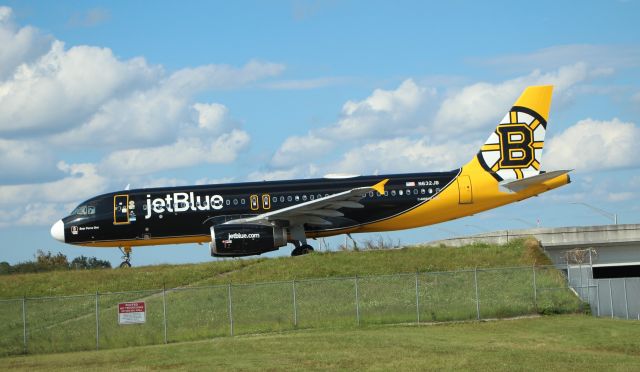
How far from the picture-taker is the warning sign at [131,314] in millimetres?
29500

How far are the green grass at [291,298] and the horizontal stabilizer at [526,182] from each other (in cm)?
248

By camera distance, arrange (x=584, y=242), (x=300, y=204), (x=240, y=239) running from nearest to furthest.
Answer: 1. (x=240, y=239)
2. (x=300, y=204)
3. (x=584, y=242)

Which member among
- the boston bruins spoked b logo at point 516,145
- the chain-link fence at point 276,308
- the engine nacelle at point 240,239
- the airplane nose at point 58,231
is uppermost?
the boston bruins spoked b logo at point 516,145

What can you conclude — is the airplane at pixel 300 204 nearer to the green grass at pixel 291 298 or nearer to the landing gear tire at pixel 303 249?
the landing gear tire at pixel 303 249

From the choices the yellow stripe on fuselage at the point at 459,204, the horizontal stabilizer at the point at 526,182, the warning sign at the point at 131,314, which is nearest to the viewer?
the warning sign at the point at 131,314

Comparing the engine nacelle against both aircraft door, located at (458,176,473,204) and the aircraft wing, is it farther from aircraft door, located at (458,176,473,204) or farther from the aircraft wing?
aircraft door, located at (458,176,473,204)

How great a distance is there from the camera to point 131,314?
2959 cm

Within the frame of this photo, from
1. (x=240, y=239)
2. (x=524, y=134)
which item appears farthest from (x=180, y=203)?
(x=524, y=134)

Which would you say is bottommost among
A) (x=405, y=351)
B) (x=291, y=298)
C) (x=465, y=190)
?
(x=405, y=351)

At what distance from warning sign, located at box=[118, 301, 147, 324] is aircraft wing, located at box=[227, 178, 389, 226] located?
10.1m

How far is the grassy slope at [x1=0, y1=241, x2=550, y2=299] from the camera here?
3725 cm

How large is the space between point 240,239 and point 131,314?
347 inches

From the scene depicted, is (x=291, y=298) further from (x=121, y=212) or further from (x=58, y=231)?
(x=58, y=231)

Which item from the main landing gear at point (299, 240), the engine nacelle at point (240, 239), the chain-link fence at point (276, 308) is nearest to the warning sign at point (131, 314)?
the chain-link fence at point (276, 308)
